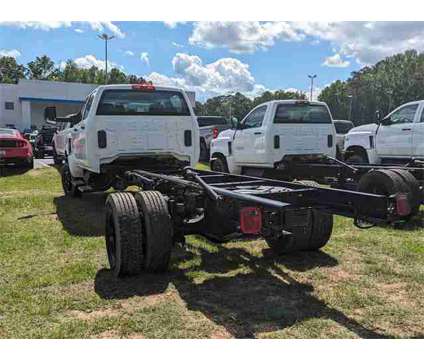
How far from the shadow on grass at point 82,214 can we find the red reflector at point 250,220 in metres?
3.30

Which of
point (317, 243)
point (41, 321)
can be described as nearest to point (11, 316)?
point (41, 321)

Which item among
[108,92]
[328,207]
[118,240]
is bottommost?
[118,240]

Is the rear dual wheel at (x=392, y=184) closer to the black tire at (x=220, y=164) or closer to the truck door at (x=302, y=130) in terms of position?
the truck door at (x=302, y=130)

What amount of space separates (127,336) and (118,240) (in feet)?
3.90

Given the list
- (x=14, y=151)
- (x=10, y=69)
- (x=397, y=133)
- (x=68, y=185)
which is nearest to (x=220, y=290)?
(x=68, y=185)

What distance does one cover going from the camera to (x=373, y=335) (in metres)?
3.45

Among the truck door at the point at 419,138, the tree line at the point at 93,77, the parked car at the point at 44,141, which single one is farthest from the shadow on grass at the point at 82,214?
the tree line at the point at 93,77

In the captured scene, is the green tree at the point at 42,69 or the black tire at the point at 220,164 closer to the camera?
the black tire at the point at 220,164

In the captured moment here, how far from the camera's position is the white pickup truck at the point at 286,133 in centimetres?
963

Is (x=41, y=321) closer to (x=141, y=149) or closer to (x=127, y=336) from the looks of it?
(x=127, y=336)

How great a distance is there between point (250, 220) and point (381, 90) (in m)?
81.2

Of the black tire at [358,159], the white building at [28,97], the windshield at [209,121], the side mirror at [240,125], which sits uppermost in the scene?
the white building at [28,97]

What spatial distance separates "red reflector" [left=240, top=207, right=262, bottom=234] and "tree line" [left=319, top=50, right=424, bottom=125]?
69332 mm

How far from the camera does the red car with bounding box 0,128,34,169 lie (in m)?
14.2
